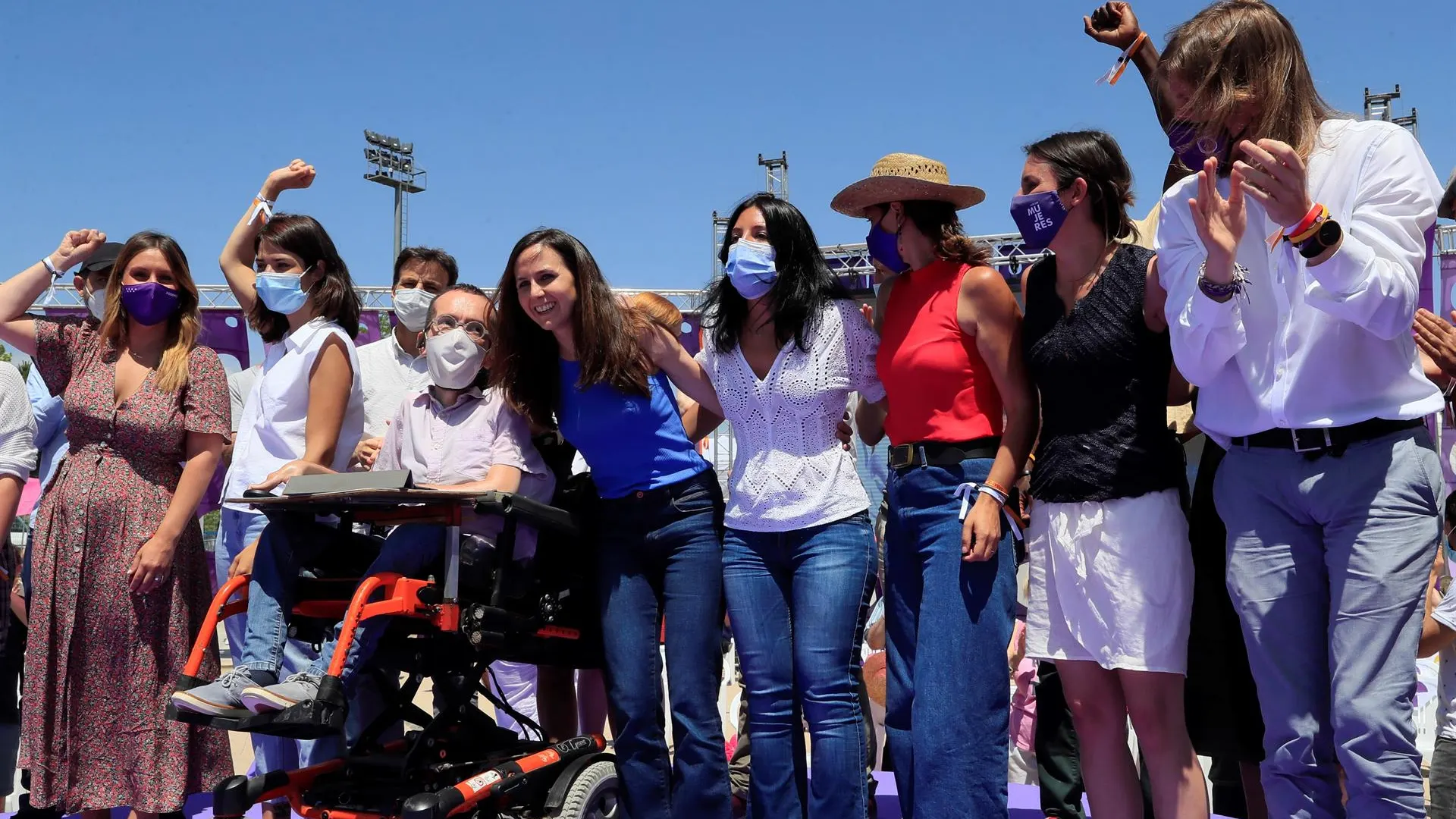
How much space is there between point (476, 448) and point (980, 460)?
5.17 feet

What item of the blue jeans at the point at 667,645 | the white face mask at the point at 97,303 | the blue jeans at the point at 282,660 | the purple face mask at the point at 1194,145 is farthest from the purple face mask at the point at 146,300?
the purple face mask at the point at 1194,145

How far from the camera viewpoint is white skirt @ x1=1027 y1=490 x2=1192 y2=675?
305 centimetres

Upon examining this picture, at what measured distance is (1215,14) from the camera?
281 cm

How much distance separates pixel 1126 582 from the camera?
307cm

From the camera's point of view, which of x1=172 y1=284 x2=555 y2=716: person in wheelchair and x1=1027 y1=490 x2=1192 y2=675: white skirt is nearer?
x1=1027 y1=490 x2=1192 y2=675: white skirt

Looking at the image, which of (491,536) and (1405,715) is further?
(491,536)

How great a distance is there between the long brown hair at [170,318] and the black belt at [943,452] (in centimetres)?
261

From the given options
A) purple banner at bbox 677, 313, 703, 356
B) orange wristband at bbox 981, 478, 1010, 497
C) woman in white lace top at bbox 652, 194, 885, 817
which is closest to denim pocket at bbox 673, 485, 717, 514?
woman in white lace top at bbox 652, 194, 885, 817

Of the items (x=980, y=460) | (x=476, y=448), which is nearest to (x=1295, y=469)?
(x=980, y=460)

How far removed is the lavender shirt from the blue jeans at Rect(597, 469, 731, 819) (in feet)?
1.06

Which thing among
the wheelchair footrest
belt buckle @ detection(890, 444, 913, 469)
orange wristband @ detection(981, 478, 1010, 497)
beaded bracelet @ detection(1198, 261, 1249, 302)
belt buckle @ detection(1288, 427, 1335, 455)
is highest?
beaded bracelet @ detection(1198, 261, 1249, 302)

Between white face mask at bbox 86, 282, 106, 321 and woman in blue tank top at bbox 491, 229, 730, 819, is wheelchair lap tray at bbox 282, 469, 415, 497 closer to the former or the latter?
woman in blue tank top at bbox 491, 229, 730, 819

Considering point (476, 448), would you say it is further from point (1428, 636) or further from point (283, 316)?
point (1428, 636)

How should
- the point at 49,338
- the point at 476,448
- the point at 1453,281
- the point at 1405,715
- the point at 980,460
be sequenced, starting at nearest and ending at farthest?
the point at 1405,715 → the point at 980,460 → the point at 476,448 → the point at 49,338 → the point at 1453,281
